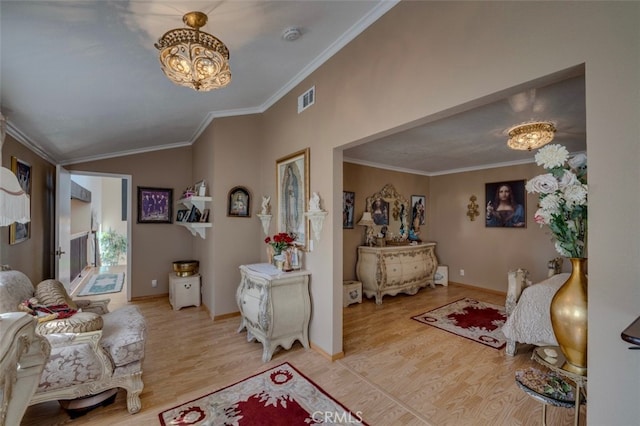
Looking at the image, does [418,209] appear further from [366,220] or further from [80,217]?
[80,217]

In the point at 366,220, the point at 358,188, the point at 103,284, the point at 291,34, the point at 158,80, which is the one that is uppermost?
the point at 291,34

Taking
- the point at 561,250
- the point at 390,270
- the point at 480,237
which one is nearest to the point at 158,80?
the point at 561,250

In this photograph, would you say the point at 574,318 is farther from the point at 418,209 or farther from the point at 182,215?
the point at 418,209

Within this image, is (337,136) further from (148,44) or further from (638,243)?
(638,243)

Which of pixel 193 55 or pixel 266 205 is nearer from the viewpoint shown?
pixel 193 55

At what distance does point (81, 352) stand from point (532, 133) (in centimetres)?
438

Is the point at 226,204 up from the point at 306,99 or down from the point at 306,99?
down

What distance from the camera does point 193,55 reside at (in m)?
1.70

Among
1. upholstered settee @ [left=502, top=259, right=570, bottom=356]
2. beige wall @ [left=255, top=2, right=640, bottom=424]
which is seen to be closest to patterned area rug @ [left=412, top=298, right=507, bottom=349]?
upholstered settee @ [left=502, top=259, right=570, bottom=356]

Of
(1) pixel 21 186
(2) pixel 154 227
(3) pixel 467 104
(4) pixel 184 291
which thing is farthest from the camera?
(2) pixel 154 227

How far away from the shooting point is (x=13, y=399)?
971mm

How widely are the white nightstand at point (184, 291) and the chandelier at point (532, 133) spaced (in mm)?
4790

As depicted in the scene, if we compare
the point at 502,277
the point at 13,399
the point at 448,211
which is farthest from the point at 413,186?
the point at 13,399

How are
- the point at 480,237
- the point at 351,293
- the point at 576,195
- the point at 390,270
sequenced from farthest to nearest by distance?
the point at 480,237 → the point at 390,270 → the point at 351,293 → the point at 576,195
